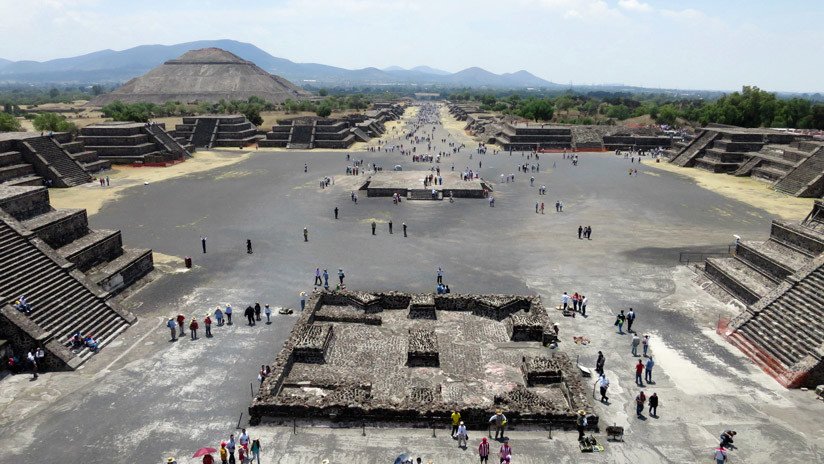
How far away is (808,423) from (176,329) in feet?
77.7

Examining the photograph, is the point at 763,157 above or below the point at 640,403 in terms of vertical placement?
above

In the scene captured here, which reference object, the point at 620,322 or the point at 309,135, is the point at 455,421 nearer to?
the point at 620,322

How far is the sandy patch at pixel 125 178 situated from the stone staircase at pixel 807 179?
66332 millimetres

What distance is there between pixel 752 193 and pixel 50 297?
197 ft

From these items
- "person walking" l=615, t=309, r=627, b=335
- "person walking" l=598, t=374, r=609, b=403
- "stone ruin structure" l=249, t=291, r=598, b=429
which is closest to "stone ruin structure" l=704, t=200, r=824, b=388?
"person walking" l=615, t=309, r=627, b=335

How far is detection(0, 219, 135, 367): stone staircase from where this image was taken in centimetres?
1970

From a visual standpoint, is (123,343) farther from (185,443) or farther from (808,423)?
(808,423)

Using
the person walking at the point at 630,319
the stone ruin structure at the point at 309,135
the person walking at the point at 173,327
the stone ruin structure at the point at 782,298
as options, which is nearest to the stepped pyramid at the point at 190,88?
the stone ruin structure at the point at 309,135

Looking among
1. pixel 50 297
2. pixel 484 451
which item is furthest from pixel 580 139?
pixel 50 297

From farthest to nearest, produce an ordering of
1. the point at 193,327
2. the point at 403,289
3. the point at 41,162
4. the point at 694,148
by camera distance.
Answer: the point at 694,148 → the point at 41,162 → the point at 403,289 → the point at 193,327

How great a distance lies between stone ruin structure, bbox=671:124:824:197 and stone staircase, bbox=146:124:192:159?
70.0 metres

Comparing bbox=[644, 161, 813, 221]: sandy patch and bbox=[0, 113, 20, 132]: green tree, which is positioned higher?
bbox=[0, 113, 20, 132]: green tree

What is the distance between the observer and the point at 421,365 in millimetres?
19547

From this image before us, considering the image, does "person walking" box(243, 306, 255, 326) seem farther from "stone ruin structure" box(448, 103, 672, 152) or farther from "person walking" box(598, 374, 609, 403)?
"stone ruin structure" box(448, 103, 672, 152)
